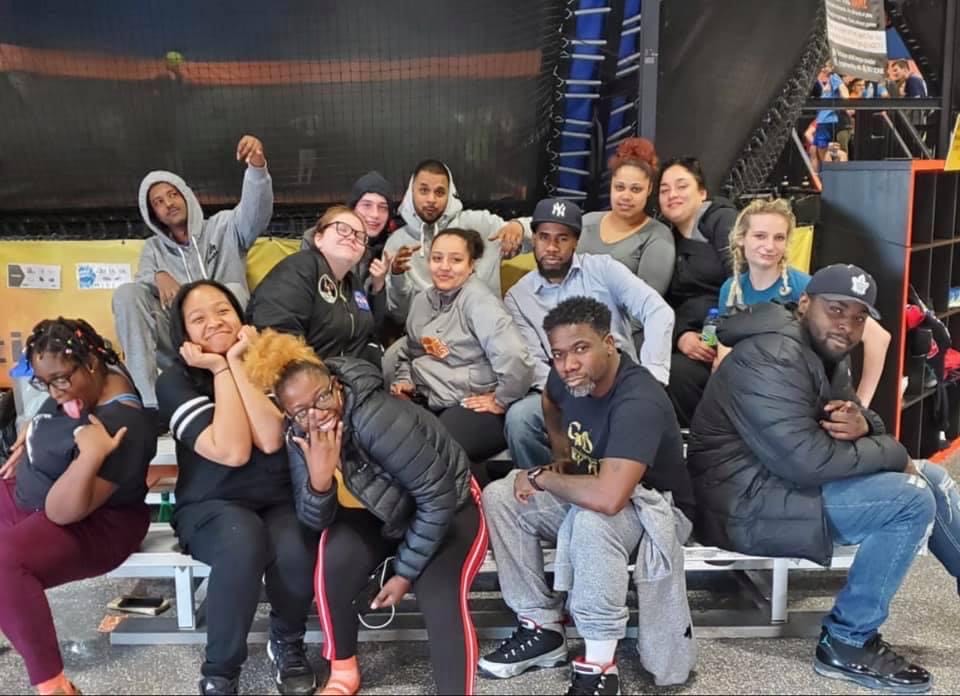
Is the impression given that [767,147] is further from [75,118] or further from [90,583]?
[90,583]

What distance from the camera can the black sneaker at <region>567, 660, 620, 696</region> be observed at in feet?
6.81

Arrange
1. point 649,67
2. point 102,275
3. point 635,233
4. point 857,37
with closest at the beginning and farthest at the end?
1. point 635,233
2. point 649,67
3. point 102,275
4. point 857,37

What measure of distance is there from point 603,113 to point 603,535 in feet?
6.64

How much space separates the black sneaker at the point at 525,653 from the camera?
2.24 metres

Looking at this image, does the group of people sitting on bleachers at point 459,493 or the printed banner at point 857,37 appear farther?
the printed banner at point 857,37

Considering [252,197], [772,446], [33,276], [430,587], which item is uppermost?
[252,197]

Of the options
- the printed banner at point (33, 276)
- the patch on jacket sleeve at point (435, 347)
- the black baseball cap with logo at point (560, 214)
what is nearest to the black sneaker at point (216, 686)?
the patch on jacket sleeve at point (435, 347)

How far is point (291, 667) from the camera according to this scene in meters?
2.19

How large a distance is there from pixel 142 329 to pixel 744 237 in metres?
1.83

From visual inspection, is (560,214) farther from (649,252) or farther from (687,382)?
(687,382)

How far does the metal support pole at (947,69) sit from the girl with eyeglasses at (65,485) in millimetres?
3505

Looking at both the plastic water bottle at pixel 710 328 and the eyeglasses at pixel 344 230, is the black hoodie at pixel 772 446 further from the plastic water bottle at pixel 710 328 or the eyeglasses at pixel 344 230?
the eyeglasses at pixel 344 230

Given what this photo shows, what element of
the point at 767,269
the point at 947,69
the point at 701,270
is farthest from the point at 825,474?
the point at 947,69

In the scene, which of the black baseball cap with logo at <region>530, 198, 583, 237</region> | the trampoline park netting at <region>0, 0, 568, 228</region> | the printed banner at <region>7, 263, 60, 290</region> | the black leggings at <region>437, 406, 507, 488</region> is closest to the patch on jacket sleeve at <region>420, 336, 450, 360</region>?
the black leggings at <region>437, 406, 507, 488</region>
